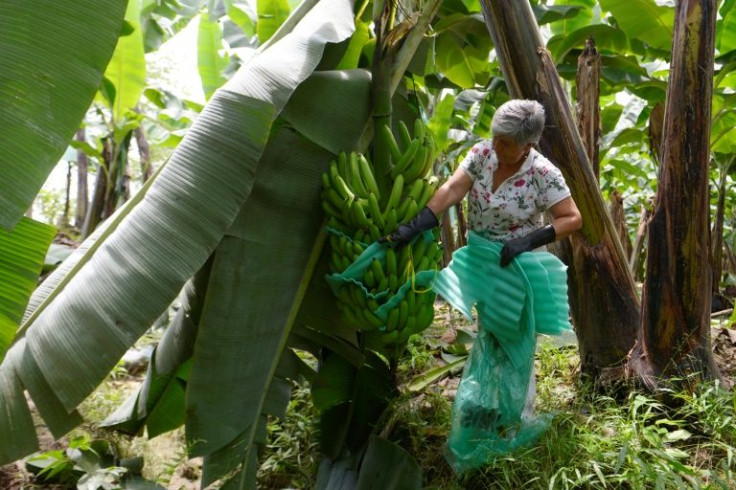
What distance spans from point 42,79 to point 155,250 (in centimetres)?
52

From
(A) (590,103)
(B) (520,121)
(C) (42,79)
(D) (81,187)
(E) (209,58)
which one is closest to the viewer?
(C) (42,79)

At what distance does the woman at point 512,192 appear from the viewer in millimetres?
2318

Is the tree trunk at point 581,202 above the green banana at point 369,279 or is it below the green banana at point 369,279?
above

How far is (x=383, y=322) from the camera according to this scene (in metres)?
2.39

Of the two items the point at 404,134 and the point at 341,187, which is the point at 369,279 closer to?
the point at 341,187

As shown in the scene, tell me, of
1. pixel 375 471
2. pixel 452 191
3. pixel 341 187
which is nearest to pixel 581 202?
pixel 452 191

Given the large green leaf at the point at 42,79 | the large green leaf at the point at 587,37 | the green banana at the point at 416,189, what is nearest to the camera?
the large green leaf at the point at 42,79

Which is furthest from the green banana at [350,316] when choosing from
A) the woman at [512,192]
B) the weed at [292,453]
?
the weed at [292,453]

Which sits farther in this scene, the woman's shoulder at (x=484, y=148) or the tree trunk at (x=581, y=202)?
the tree trunk at (x=581, y=202)

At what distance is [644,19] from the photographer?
12.5 ft

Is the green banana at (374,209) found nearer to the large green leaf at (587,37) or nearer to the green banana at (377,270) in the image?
the green banana at (377,270)

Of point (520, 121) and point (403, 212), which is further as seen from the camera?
point (403, 212)

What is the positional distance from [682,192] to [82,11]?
224 centimetres

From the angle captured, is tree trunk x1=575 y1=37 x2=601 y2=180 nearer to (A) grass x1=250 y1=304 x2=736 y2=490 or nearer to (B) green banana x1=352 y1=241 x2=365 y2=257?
(A) grass x1=250 y1=304 x2=736 y2=490
